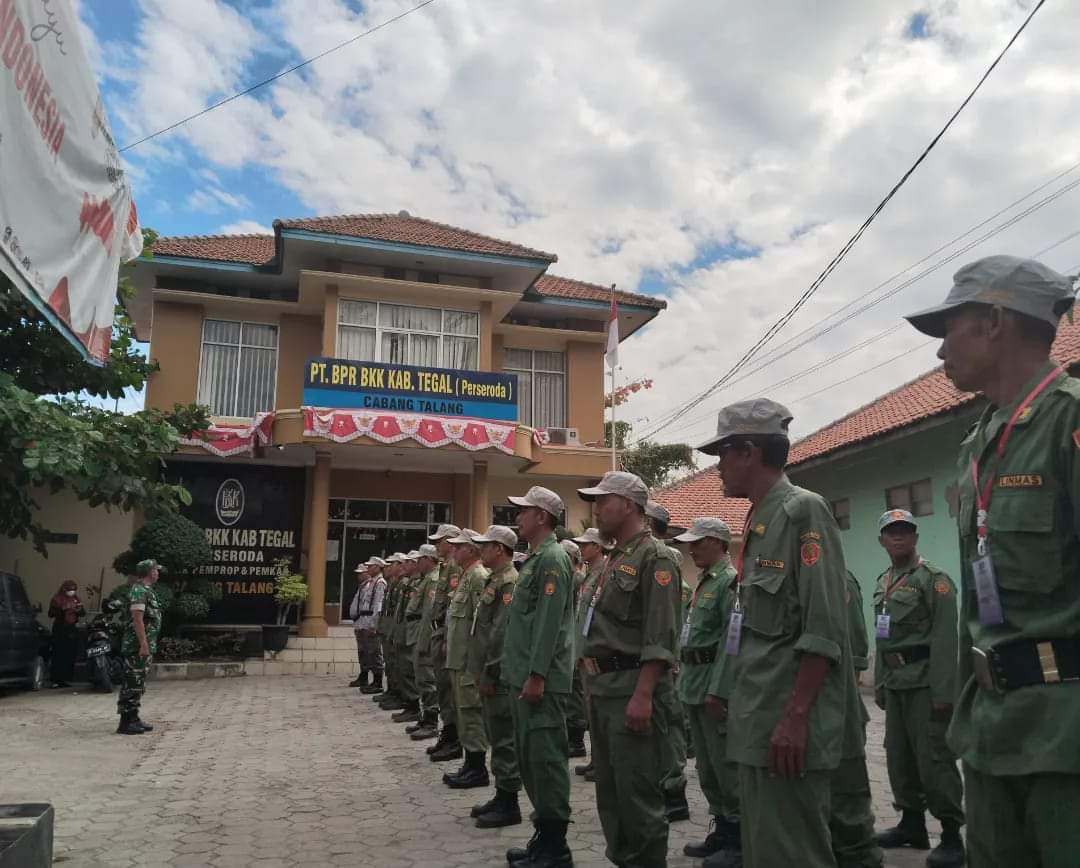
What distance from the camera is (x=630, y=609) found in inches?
158

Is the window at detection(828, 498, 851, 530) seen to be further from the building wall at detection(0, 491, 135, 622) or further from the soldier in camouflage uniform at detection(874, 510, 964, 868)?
the building wall at detection(0, 491, 135, 622)

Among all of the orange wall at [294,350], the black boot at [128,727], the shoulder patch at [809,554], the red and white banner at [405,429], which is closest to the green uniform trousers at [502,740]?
the shoulder patch at [809,554]

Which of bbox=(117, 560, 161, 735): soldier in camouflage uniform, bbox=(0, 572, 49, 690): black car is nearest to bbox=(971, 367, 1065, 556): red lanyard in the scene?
bbox=(117, 560, 161, 735): soldier in camouflage uniform

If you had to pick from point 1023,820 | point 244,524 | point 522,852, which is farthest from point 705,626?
point 244,524

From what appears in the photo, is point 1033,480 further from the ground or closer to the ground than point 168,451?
closer to the ground

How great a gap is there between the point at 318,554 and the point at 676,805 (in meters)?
11.9

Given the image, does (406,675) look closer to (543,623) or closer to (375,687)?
(375,687)

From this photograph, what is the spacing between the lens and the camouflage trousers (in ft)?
28.2

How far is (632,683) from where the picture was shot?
3.84 metres

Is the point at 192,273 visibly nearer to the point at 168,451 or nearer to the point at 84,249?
the point at 168,451

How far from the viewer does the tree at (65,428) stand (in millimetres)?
9453

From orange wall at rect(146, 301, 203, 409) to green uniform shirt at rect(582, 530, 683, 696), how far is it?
623 inches

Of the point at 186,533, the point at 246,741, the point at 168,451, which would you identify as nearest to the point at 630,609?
the point at 246,741

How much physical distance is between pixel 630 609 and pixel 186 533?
12.6 m
